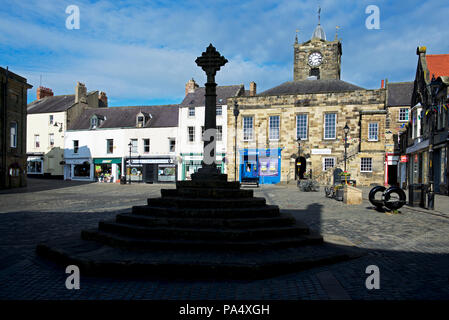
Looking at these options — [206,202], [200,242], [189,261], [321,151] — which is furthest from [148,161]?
[189,261]

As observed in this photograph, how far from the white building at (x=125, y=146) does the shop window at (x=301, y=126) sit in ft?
45.4

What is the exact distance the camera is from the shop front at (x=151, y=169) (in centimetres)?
3791

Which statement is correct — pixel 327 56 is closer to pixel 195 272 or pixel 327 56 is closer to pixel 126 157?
pixel 126 157

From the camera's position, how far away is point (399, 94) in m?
34.5

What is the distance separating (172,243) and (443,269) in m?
4.52

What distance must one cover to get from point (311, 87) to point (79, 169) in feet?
97.6

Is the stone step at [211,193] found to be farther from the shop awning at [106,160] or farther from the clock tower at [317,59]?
the clock tower at [317,59]

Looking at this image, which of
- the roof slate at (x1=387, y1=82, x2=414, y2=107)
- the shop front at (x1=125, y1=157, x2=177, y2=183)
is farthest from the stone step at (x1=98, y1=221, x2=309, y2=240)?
the roof slate at (x1=387, y1=82, x2=414, y2=107)

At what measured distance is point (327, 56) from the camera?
133ft

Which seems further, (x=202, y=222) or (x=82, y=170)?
(x=82, y=170)

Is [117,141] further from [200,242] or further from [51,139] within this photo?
[200,242]

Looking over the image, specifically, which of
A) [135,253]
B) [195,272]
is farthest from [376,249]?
[135,253]

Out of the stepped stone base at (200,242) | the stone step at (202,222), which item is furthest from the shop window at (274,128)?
the stone step at (202,222)

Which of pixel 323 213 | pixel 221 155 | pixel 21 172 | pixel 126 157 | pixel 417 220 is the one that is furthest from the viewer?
pixel 126 157
